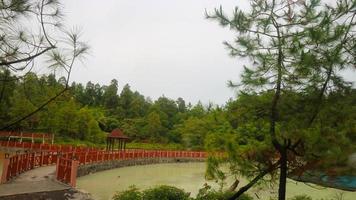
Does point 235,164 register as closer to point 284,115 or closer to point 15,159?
point 284,115

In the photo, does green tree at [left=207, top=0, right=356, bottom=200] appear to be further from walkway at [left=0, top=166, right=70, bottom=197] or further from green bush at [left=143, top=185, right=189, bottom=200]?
walkway at [left=0, top=166, right=70, bottom=197]

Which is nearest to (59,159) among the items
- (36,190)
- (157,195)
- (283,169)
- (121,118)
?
(36,190)

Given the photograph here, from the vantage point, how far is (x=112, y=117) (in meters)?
55.4

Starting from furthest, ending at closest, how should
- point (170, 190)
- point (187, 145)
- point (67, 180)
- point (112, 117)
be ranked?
1. point (112, 117)
2. point (187, 145)
3. point (67, 180)
4. point (170, 190)

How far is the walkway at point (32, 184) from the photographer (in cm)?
1024

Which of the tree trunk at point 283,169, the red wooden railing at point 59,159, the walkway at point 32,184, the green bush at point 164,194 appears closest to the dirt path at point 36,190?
the walkway at point 32,184

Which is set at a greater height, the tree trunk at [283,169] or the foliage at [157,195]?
the tree trunk at [283,169]

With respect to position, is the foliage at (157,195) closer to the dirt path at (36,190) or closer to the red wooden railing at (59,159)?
the dirt path at (36,190)

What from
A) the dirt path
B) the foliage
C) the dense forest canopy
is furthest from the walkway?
the dense forest canopy

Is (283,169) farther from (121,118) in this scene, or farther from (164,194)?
(121,118)

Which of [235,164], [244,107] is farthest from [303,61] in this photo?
[235,164]

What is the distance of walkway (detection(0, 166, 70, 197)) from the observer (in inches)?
403

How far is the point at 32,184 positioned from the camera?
37.8 feet

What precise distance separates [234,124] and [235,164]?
0.73 meters
